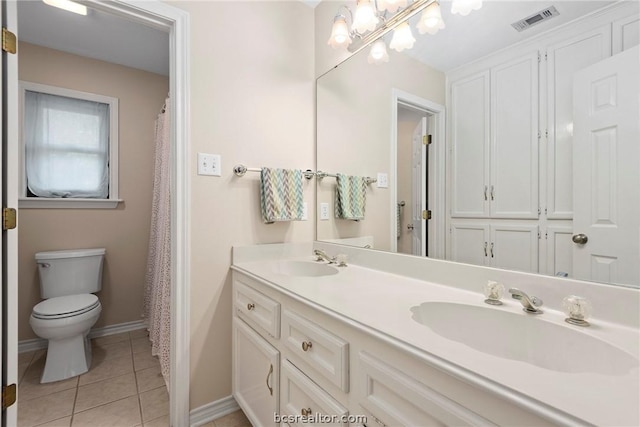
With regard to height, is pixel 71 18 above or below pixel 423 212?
above

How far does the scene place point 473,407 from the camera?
512 mm

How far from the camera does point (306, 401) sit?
94 centimetres

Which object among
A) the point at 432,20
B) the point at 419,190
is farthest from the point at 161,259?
the point at 432,20

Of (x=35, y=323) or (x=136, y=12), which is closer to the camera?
(x=136, y=12)

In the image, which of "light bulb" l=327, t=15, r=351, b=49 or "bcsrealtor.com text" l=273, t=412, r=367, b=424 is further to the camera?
"light bulb" l=327, t=15, r=351, b=49

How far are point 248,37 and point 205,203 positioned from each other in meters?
0.96

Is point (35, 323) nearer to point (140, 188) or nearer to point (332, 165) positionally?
point (140, 188)

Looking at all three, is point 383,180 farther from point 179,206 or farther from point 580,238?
point 179,206

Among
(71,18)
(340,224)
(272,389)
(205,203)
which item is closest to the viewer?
(272,389)

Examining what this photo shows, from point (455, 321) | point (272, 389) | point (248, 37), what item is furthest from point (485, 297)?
point (248, 37)

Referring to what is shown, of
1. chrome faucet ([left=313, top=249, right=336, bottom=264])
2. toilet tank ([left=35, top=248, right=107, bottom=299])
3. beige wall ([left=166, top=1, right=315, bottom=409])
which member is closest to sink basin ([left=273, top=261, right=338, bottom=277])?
chrome faucet ([left=313, top=249, right=336, bottom=264])

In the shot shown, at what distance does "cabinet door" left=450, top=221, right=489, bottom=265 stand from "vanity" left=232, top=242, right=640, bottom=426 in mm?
44

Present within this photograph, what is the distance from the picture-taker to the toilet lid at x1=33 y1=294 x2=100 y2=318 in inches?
70.1

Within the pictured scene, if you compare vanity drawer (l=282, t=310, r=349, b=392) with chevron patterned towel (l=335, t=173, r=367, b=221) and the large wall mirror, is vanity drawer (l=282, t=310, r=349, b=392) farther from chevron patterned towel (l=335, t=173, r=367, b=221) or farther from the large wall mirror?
chevron patterned towel (l=335, t=173, r=367, b=221)
